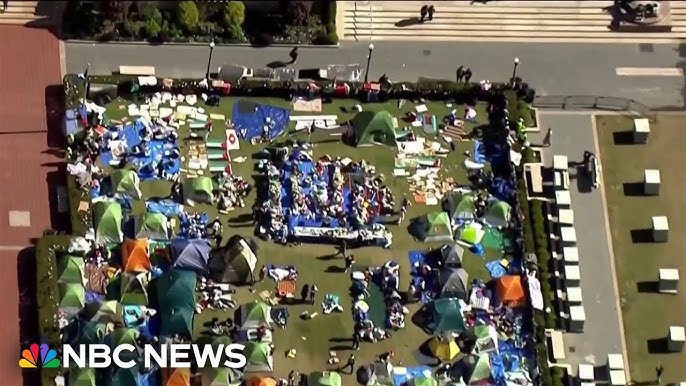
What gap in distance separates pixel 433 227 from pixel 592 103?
14.8m

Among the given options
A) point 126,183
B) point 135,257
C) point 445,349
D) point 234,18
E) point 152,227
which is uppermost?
point 234,18

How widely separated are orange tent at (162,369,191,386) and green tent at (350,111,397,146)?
18.7 m

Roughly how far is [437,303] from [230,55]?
21414 millimetres

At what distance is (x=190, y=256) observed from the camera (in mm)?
78062

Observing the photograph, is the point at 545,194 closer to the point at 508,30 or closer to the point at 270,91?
the point at 508,30

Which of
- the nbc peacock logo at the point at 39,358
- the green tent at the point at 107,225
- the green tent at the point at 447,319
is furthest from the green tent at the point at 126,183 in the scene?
the green tent at the point at 447,319

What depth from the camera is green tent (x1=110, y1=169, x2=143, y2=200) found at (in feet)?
262

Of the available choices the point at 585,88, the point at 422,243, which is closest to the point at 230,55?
the point at 422,243

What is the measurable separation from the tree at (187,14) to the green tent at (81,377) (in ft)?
78.2

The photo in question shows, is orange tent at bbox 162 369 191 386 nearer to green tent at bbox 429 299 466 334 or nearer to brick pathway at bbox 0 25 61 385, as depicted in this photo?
brick pathway at bbox 0 25 61 385

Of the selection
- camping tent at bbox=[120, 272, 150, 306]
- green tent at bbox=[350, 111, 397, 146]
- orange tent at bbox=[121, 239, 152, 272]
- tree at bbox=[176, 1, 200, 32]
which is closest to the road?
tree at bbox=[176, 1, 200, 32]

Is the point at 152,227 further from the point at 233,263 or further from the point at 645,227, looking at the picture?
the point at 645,227

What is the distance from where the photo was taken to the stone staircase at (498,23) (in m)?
88.3

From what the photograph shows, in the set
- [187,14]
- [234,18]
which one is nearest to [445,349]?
[234,18]
